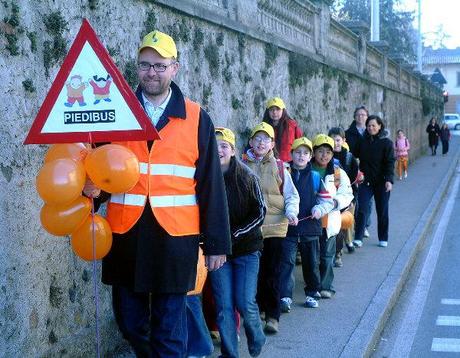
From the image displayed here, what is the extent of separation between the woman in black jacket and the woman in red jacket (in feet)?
9.71

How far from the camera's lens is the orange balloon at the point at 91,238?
164 inches

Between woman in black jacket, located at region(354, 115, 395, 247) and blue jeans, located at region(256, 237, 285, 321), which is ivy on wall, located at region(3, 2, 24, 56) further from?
woman in black jacket, located at region(354, 115, 395, 247)

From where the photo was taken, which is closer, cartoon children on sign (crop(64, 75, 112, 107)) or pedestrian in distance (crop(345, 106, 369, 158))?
cartoon children on sign (crop(64, 75, 112, 107))

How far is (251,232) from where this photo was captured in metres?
5.71

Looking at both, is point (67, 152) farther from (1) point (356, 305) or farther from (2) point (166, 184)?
(1) point (356, 305)

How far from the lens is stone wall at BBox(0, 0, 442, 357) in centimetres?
464

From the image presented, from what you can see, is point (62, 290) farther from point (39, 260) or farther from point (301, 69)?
point (301, 69)

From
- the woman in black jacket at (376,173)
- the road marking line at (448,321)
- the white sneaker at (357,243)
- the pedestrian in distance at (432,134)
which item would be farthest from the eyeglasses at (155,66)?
the pedestrian in distance at (432,134)

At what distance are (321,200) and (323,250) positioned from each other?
743 mm

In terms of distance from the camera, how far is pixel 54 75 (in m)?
5.14

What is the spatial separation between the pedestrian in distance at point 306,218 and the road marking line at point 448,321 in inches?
48.8

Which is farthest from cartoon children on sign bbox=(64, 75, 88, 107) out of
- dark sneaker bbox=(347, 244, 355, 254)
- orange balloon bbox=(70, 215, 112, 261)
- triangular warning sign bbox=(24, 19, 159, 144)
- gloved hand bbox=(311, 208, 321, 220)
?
dark sneaker bbox=(347, 244, 355, 254)

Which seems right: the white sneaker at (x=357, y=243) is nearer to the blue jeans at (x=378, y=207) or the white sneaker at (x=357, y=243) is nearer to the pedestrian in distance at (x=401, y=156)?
the blue jeans at (x=378, y=207)

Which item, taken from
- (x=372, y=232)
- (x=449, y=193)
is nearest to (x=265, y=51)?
(x=372, y=232)
